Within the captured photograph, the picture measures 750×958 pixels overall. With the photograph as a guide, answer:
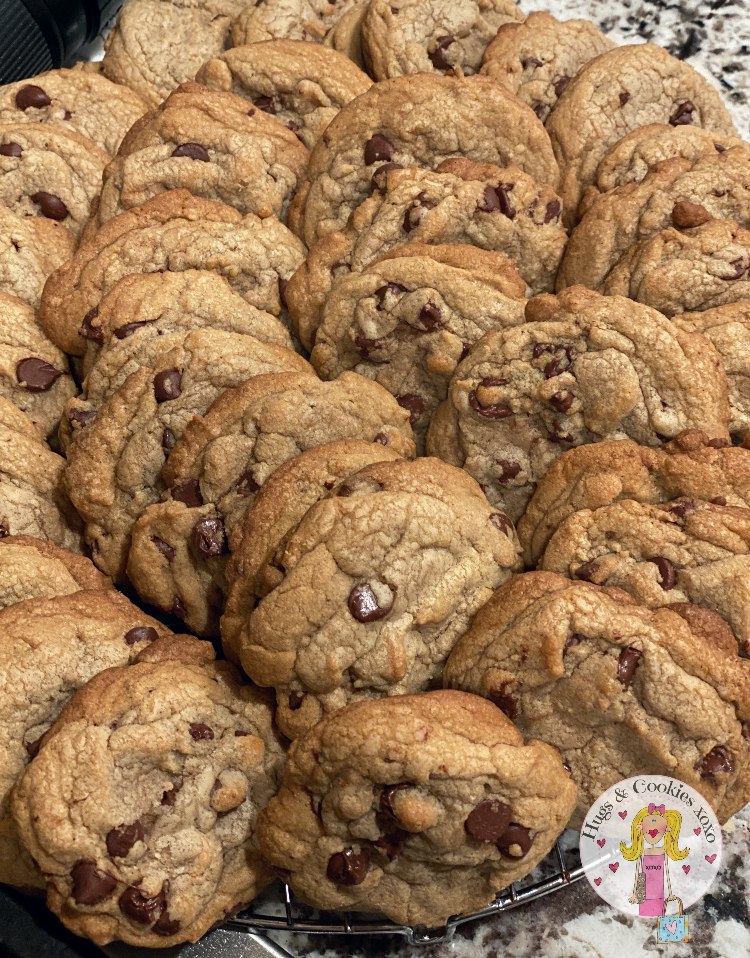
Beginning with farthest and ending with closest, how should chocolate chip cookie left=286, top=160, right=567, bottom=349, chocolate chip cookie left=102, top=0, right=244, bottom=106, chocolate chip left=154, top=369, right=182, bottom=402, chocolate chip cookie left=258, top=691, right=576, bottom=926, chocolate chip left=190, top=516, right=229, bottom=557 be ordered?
chocolate chip cookie left=102, top=0, right=244, bottom=106 → chocolate chip cookie left=286, top=160, right=567, bottom=349 → chocolate chip left=154, top=369, right=182, bottom=402 → chocolate chip left=190, top=516, right=229, bottom=557 → chocolate chip cookie left=258, top=691, right=576, bottom=926

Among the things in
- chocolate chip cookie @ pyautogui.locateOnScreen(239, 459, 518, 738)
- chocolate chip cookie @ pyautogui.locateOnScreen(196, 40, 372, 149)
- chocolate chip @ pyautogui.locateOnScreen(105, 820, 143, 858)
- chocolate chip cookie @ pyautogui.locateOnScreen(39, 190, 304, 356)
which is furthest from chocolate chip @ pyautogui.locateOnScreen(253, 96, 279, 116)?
chocolate chip @ pyautogui.locateOnScreen(105, 820, 143, 858)

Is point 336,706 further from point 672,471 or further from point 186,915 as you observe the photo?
point 672,471

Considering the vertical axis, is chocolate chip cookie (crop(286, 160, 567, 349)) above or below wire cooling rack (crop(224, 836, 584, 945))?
above

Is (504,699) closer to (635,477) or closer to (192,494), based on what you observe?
(635,477)

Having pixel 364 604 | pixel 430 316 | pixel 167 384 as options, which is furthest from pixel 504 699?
pixel 167 384

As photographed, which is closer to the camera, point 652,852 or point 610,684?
point 610,684

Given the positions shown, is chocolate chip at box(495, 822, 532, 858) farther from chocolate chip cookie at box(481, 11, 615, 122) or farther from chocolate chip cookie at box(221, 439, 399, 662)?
chocolate chip cookie at box(481, 11, 615, 122)

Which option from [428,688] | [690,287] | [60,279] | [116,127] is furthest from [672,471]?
[116,127]
